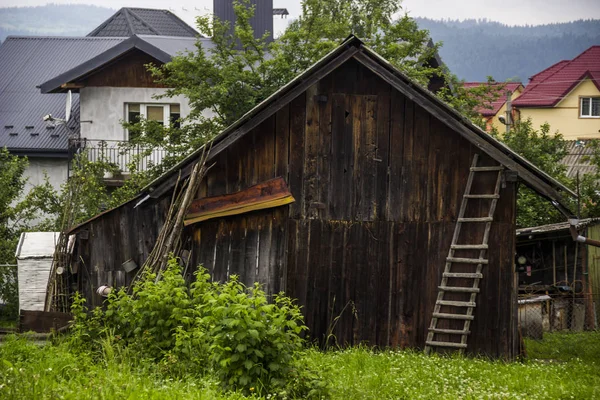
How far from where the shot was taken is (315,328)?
15.2 metres

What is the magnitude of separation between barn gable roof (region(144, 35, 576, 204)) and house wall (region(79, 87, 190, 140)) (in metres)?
13.5

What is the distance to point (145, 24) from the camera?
132 ft

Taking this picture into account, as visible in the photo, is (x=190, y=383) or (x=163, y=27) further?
(x=163, y=27)

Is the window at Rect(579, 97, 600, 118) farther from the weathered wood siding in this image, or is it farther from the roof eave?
the weathered wood siding

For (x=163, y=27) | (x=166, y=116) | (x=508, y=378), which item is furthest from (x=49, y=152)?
(x=508, y=378)

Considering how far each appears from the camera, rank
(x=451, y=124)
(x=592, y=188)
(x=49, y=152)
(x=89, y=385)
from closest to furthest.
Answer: (x=89, y=385) → (x=451, y=124) → (x=592, y=188) → (x=49, y=152)

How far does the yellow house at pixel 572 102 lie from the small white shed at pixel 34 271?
40363mm

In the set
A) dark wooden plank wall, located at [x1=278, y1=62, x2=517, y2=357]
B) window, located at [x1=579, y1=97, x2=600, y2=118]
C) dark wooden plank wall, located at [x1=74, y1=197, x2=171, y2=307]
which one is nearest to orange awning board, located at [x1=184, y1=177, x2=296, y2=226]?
dark wooden plank wall, located at [x1=278, y1=62, x2=517, y2=357]

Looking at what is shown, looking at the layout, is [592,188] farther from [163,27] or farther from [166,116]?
[163,27]

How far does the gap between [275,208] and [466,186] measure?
11.0 ft

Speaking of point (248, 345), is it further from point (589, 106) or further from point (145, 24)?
point (589, 106)

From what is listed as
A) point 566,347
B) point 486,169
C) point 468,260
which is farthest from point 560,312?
point 486,169

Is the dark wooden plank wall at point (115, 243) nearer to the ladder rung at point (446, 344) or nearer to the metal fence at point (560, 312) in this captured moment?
the ladder rung at point (446, 344)

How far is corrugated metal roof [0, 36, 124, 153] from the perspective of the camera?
29750 mm
